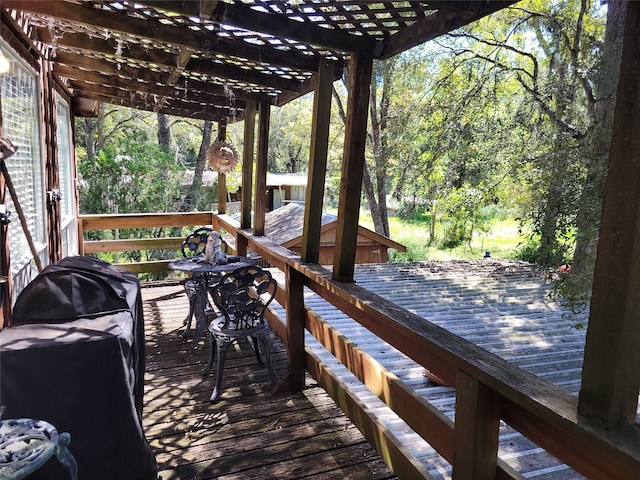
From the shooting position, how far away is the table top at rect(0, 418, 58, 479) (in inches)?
46.2

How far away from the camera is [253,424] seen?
102 inches

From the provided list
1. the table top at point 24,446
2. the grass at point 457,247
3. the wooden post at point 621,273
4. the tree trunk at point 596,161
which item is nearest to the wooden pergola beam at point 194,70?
the tree trunk at point 596,161

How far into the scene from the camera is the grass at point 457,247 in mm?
16648

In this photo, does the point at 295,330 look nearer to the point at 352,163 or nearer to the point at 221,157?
the point at 352,163

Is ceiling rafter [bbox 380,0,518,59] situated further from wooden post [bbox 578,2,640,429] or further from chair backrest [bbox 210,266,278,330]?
chair backrest [bbox 210,266,278,330]

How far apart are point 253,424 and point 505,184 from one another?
6.99 m

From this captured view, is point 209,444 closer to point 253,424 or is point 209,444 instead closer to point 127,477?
point 253,424

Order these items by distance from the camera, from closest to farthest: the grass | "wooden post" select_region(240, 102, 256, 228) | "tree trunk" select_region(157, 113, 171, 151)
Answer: "wooden post" select_region(240, 102, 256, 228)
"tree trunk" select_region(157, 113, 171, 151)
the grass

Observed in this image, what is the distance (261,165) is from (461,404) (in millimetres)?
3319

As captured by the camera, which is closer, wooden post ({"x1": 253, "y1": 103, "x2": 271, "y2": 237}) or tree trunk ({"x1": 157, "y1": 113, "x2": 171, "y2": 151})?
wooden post ({"x1": 253, "y1": 103, "x2": 271, "y2": 237})

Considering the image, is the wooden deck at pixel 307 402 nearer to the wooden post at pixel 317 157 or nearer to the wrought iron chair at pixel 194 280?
the wrought iron chair at pixel 194 280

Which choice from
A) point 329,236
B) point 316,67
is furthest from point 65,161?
point 329,236

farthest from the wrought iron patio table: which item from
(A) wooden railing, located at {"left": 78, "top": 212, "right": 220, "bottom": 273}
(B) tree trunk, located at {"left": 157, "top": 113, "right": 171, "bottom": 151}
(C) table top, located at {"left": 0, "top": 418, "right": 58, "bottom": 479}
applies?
(B) tree trunk, located at {"left": 157, "top": 113, "right": 171, "bottom": 151}

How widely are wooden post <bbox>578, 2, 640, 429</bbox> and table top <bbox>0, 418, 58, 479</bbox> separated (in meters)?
1.45
